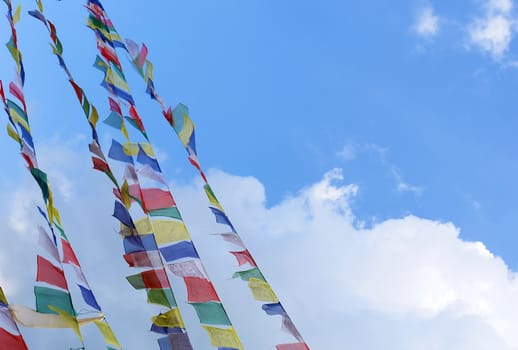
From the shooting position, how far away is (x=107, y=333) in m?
7.90

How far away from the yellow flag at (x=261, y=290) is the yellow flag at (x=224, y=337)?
804 millimetres

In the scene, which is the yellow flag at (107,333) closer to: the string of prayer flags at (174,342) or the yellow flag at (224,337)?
the string of prayer flags at (174,342)

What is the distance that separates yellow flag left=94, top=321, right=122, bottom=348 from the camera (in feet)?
25.8

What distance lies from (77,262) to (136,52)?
4.23 meters

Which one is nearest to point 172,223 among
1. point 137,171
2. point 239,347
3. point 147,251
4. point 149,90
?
point 147,251

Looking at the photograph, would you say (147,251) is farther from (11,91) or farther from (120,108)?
(11,91)

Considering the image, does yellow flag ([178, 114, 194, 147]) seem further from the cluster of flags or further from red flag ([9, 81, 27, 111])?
red flag ([9, 81, 27, 111])

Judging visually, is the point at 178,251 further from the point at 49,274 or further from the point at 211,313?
the point at 49,274

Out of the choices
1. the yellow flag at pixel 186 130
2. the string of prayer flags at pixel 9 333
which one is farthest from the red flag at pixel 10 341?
the yellow flag at pixel 186 130

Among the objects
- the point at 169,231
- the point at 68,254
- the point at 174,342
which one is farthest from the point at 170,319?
the point at 68,254

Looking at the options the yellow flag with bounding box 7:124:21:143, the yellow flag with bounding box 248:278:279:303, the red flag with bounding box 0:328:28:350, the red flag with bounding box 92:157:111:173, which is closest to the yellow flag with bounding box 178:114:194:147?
the red flag with bounding box 92:157:111:173

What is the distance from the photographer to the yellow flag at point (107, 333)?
7852 mm

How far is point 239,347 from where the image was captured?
26.0 ft

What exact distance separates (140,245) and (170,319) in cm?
127
